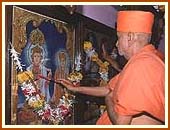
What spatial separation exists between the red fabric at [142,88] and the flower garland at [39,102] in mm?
291

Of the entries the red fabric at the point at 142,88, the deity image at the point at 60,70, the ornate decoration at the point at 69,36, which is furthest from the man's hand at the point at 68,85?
the red fabric at the point at 142,88

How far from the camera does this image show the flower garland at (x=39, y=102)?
1.41 meters

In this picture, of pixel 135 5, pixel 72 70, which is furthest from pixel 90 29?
pixel 135 5

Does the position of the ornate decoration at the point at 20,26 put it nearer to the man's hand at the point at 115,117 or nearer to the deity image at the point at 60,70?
the deity image at the point at 60,70

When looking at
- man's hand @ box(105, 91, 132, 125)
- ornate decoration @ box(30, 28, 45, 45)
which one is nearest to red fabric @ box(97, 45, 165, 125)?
man's hand @ box(105, 91, 132, 125)

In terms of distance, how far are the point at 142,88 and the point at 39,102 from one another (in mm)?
414

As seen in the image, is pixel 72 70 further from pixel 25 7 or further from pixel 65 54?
pixel 25 7

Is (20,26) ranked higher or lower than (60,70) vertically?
higher

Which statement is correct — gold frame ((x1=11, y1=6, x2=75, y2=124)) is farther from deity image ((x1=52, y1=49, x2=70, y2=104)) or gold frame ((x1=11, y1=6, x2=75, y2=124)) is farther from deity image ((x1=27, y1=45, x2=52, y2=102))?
deity image ((x1=52, y1=49, x2=70, y2=104))

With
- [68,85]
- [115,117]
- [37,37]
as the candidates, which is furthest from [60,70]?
[115,117]

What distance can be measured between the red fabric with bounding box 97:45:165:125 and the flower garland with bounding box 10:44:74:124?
0.29m

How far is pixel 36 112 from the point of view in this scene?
4.89 feet

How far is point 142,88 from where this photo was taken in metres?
1.37

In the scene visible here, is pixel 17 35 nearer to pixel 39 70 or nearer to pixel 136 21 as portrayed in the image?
pixel 39 70
